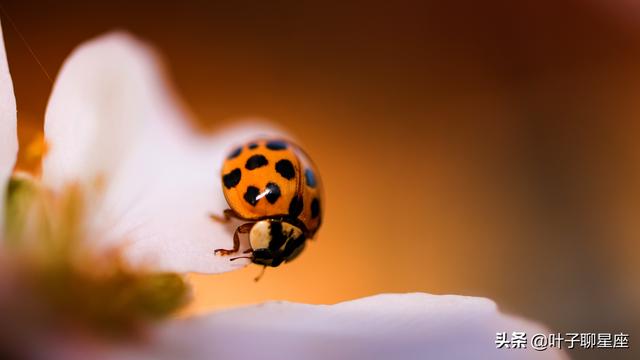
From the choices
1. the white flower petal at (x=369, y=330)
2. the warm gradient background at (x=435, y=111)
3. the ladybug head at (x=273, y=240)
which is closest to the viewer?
the white flower petal at (x=369, y=330)

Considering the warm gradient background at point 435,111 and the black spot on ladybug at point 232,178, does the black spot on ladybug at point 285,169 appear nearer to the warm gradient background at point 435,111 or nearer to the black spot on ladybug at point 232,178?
the black spot on ladybug at point 232,178

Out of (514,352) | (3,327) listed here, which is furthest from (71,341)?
(514,352)

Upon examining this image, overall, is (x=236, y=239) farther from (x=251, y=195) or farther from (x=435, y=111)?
(x=435, y=111)

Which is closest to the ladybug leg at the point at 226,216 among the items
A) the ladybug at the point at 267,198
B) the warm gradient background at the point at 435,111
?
the ladybug at the point at 267,198

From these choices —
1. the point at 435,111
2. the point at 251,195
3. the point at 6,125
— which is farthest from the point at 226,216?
the point at 435,111

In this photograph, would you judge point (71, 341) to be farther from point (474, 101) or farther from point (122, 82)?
point (474, 101)

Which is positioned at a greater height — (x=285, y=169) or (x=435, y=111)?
(x=435, y=111)

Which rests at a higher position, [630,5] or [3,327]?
[630,5]

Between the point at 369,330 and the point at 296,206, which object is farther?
the point at 296,206
